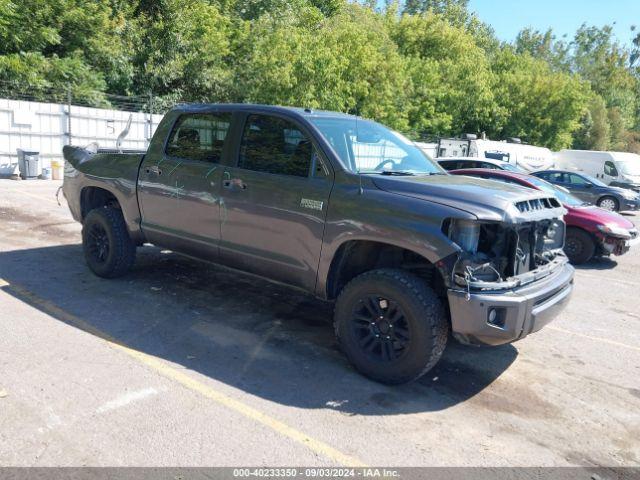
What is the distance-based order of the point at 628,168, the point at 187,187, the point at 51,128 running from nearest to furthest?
the point at 187,187, the point at 51,128, the point at 628,168

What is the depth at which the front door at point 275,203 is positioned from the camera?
14.4 feet

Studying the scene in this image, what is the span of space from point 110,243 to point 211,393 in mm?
2764

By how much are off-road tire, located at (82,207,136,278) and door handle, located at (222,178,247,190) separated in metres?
1.64

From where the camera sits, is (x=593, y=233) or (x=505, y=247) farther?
(x=593, y=233)

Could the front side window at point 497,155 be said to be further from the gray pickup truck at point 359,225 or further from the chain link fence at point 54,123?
the gray pickup truck at point 359,225

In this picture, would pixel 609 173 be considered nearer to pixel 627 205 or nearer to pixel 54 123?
pixel 627 205

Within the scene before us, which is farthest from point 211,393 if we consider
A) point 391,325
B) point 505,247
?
point 505,247

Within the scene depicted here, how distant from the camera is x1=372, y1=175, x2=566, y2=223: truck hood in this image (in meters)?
3.73

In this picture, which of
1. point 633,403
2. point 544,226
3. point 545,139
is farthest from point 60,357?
point 545,139

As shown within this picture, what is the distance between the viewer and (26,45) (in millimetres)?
18516

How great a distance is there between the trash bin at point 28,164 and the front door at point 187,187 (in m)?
11.1

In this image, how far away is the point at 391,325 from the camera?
156 inches

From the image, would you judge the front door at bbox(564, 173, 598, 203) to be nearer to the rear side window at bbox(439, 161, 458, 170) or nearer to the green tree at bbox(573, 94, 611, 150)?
the rear side window at bbox(439, 161, 458, 170)

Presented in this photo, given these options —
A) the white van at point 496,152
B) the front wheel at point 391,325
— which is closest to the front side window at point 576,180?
the white van at point 496,152
